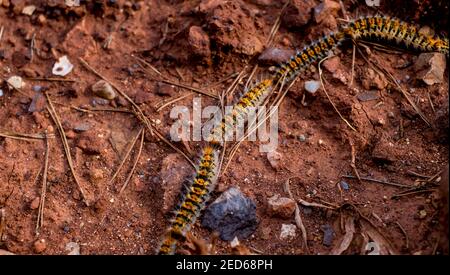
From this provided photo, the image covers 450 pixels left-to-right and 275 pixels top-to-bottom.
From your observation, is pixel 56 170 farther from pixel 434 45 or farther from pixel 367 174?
pixel 434 45

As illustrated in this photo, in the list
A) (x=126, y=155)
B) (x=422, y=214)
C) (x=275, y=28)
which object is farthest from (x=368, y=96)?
(x=126, y=155)

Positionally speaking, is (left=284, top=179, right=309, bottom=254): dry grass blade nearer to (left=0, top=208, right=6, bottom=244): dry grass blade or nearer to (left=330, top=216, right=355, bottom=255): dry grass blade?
(left=330, top=216, right=355, bottom=255): dry grass blade

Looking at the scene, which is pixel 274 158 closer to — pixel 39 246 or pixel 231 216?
pixel 231 216

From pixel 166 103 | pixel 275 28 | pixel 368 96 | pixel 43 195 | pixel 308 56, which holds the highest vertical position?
pixel 275 28

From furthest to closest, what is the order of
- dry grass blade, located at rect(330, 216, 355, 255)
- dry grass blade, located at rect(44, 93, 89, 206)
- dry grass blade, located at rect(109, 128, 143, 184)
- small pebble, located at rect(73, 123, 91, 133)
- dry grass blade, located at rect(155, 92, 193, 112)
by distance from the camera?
dry grass blade, located at rect(155, 92, 193, 112) → small pebble, located at rect(73, 123, 91, 133) → dry grass blade, located at rect(109, 128, 143, 184) → dry grass blade, located at rect(44, 93, 89, 206) → dry grass blade, located at rect(330, 216, 355, 255)

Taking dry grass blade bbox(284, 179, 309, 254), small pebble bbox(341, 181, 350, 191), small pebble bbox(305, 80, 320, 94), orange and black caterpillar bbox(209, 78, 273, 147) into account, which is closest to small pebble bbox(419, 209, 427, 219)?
small pebble bbox(341, 181, 350, 191)

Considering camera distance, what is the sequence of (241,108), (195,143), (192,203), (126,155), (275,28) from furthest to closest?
(275,28) < (241,108) < (195,143) < (126,155) < (192,203)

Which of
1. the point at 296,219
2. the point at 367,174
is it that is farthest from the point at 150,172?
the point at 367,174

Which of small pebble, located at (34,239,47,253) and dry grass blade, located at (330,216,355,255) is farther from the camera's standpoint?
small pebble, located at (34,239,47,253)
